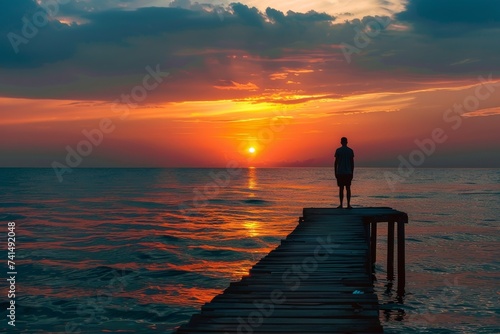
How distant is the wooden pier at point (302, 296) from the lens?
691cm

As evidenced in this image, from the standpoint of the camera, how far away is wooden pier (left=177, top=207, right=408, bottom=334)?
691 cm

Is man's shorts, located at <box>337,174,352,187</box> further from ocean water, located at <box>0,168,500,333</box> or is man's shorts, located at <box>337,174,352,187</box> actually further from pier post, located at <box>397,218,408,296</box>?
ocean water, located at <box>0,168,500,333</box>

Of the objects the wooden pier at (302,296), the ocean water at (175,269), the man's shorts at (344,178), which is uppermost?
the man's shorts at (344,178)

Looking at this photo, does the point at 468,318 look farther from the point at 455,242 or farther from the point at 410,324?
the point at 455,242

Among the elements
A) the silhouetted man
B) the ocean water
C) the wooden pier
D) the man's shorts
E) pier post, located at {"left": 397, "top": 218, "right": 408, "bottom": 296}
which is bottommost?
the ocean water

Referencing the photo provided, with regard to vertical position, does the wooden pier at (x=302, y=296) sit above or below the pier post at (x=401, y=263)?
above

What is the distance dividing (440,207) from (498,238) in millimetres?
23245

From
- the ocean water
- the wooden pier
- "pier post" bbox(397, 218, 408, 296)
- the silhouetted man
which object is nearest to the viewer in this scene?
the wooden pier

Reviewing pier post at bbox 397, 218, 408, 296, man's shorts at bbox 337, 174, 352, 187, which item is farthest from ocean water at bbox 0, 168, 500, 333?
man's shorts at bbox 337, 174, 352, 187

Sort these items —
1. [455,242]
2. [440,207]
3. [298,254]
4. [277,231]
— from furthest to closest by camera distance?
[440,207] → [277,231] → [455,242] → [298,254]

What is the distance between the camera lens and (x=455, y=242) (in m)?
30.1

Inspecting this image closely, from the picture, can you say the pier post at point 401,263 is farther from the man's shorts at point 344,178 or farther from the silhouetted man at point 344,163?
the man's shorts at point 344,178

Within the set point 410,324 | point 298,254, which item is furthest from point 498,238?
point 298,254

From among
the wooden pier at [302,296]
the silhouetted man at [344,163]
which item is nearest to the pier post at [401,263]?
the silhouetted man at [344,163]
